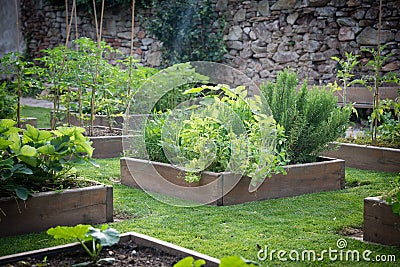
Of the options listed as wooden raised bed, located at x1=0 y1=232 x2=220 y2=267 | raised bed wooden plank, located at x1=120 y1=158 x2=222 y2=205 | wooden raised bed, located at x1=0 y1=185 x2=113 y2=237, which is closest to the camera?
wooden raised bed, located at x1=0 y1=232 x2=220 y2=267

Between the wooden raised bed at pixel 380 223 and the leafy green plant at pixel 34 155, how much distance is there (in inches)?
59.7

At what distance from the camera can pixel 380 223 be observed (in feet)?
10.1

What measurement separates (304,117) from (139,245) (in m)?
2.36

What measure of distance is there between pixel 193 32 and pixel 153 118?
5655 millimetres

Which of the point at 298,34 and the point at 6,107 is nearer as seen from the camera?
the point at 6,107

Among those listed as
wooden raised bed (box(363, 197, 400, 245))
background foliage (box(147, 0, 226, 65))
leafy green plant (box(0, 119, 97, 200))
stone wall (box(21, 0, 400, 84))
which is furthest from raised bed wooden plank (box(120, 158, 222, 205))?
background foliage (box(147, 0, 226, 65))

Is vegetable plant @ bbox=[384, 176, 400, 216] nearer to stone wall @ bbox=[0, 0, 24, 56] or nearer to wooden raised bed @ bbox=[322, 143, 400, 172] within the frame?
wooden raised bed @ bbox=[322, 143, 400, 172]

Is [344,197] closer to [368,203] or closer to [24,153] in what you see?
[368,203]

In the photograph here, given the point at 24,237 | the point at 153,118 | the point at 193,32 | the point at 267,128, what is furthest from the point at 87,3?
the point at 24,237

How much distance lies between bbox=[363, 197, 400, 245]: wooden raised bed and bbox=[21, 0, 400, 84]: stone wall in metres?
5.27

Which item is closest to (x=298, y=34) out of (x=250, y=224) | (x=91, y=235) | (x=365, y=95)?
(x=365, y=95)

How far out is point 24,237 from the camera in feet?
10.3

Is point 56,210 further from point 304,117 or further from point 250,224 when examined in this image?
point 304,117

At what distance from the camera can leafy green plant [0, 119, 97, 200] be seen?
10.1ft
